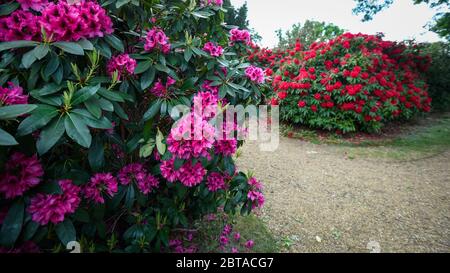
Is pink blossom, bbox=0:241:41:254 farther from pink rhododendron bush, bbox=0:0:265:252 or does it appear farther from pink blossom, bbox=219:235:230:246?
pink blossom, bbox=219:235:230:246

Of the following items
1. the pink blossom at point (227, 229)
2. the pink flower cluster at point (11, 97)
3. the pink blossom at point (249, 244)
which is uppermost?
the pink flower cluster at point (11, 97)

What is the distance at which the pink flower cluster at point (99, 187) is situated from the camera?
1.11m

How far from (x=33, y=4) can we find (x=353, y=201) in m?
3.08

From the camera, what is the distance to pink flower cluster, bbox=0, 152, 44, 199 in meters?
0.81

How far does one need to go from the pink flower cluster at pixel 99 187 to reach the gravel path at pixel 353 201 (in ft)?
4.99

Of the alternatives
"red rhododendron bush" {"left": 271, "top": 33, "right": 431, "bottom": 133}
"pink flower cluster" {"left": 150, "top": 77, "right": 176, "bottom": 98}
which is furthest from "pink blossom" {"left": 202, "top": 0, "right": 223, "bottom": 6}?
"red rhododendron bush" {"left": 271, "top": 33, "right": 431, "bottom": 133}

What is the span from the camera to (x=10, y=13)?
3.19 feet

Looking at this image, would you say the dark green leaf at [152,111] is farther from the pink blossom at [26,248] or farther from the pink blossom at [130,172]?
the pink blossom at [26,248]

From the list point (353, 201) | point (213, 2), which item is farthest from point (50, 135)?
point (353, 201)

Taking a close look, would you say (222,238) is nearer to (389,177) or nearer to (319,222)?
(319,222)

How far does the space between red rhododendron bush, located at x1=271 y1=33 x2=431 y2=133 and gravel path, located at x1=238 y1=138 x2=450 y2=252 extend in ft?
3.73

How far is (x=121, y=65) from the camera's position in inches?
45.9

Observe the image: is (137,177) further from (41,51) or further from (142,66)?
(41,51)

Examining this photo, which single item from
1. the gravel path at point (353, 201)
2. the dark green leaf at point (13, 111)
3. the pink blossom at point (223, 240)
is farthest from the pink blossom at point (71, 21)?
the gravel path at point (353, 201)
